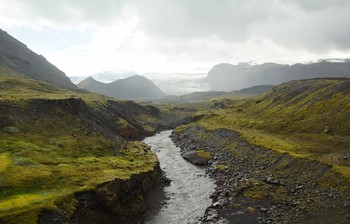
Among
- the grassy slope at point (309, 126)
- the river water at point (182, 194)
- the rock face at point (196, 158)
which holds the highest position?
the grassy slope at point (309, 126)

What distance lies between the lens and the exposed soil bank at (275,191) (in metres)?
42.7

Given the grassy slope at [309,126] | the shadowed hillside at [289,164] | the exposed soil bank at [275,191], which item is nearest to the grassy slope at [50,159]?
the exposed soil bank at [275,191]

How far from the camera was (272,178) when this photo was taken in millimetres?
56031

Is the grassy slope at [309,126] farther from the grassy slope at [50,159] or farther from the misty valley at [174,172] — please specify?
the grassy slope at [50,159]

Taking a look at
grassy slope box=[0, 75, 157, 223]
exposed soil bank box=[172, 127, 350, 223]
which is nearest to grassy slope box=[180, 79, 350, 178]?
exposed soil bank box=[172, 127, 350, 223]

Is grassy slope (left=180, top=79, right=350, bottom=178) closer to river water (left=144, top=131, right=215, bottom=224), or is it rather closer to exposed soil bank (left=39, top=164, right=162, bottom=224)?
river water (left=144, top=131, right=215, bottom=224)

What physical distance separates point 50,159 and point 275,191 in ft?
125

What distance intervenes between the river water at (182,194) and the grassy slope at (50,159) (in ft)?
19.8

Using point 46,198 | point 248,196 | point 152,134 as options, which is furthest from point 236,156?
point 152,134

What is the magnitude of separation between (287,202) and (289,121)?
1942 inches

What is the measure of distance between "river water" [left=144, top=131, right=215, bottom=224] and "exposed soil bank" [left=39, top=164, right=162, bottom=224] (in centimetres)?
293

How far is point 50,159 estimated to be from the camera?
55.6 m

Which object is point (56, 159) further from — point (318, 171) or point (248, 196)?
point (318, 171)

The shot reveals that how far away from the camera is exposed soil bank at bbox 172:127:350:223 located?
42719 mm
